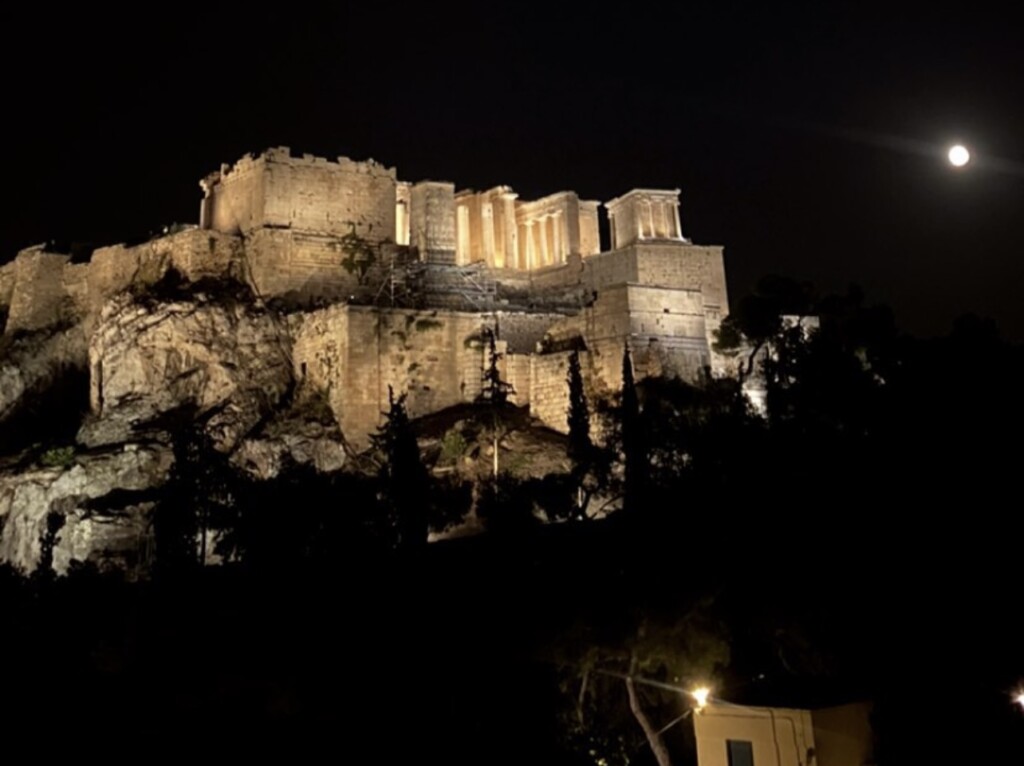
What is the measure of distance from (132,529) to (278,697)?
15335 mm

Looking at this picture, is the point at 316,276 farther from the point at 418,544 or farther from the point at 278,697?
the point at 278,697

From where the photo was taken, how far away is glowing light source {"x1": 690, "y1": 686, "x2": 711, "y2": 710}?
18.6m

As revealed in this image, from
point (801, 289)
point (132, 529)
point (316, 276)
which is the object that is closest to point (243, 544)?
point (132, 529)

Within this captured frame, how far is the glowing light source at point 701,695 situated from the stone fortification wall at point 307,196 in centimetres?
3265

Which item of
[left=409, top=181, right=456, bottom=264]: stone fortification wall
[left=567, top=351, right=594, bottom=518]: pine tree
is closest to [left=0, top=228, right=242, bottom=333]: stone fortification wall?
[left=409, top=181, right=456, bottom=264]: stone fortification wall

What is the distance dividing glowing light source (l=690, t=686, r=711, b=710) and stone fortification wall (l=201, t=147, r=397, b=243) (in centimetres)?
3265

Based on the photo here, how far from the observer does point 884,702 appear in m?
18.5

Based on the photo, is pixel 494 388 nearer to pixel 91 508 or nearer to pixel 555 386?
pixel 555 386

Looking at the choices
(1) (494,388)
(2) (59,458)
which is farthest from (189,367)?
(1) (494,388)

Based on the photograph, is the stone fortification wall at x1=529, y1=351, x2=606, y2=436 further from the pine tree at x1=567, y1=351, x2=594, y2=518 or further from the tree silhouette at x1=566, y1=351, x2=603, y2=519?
the tree silhouette at x1=566, y1=351, x2=603, y2=519

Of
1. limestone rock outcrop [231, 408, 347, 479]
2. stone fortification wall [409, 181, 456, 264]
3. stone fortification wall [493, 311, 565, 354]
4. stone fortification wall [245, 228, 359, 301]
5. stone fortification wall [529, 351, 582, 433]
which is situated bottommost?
limestone rock outcrop [231, 408, 347, 479]

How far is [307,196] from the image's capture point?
47125 millimetres

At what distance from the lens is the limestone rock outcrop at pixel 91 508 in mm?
36938

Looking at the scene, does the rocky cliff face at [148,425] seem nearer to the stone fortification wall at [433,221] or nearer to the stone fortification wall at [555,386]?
the stone fortification wall at [555,386]
